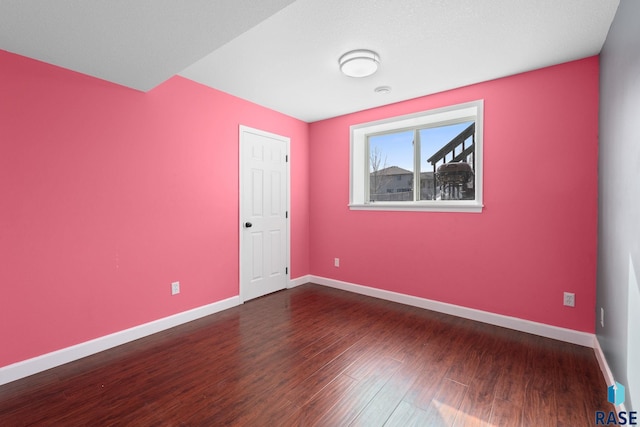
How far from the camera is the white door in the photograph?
11.8ft

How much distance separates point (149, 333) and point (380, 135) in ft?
11.7

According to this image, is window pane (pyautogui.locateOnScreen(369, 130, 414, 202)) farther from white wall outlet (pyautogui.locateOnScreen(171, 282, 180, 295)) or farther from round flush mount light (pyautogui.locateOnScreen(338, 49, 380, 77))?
white wall outlet (pyautogui.locateOnScreen(171, 282, 180, 295))

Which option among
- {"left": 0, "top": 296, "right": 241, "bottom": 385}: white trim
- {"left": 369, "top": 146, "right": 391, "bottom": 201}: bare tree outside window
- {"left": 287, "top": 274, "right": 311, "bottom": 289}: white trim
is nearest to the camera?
{"left": 0, "top": 296, "right": 241, "bottom": 385}: white trim

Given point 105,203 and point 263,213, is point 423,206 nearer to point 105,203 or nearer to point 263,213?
point 263,213

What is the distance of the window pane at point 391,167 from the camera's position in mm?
3750

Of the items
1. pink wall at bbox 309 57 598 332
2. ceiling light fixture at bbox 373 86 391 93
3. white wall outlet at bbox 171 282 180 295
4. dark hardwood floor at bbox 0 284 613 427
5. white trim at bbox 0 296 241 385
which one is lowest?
dark hardwood floor at bbox 0 284 613 427

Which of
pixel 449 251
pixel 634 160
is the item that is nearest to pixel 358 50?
pixel 634 160

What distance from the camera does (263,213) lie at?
12.6 ft

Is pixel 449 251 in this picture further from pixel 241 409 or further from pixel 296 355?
pixel 241 409

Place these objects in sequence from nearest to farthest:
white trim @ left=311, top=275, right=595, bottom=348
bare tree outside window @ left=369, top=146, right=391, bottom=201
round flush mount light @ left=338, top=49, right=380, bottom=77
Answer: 1. round flush mount light @ left=338, top=49, right=380, bottom=77
2. white trim @ left=311, top=275, right=595, bottom=348
3. bare tree outside window @ left=369, top=146, right=391, bottom=201

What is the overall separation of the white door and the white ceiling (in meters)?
1.02

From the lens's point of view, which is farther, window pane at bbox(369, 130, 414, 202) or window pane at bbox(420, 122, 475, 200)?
window pane at bbox(369, 130, 414, 202)

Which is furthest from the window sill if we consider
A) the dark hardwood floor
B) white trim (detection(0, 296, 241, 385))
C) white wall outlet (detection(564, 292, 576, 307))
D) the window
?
white trim (detection(0, 296, 241, 385))

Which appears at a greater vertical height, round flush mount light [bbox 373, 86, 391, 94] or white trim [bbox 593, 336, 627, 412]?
round flush mount light [bbox 373, 86, 391, 94]
